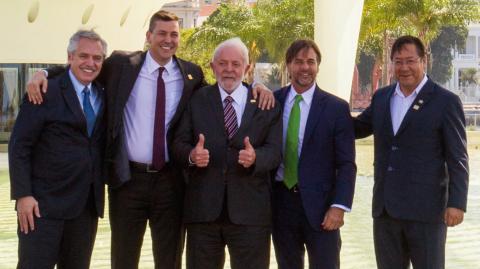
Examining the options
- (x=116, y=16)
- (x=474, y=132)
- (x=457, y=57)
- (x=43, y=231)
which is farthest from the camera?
(x=457, y=57)

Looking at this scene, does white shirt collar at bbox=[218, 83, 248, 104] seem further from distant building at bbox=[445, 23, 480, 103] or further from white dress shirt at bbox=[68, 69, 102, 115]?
distant building at bbox=[445, 23, 480, 103]

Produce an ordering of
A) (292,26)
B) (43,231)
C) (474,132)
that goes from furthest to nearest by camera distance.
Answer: (292,26), (474,132), (43,231)

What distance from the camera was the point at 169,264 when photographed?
4.83m

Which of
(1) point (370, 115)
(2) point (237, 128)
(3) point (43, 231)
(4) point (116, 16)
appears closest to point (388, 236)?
(1) point (370, 115)

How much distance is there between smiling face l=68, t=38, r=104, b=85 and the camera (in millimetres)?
4398

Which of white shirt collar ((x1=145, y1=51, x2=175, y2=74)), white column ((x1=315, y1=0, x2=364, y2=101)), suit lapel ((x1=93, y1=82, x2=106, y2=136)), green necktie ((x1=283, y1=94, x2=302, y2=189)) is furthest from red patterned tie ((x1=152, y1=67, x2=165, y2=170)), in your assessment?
white column ((x1=315, y1=0, x2=364, y2=101))

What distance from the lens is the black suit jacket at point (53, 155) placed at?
14.0 feet

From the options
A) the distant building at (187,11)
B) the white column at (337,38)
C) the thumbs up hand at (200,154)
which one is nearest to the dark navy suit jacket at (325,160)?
the thumbs up hand at (200,154)

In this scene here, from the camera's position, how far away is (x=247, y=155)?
4172 mm

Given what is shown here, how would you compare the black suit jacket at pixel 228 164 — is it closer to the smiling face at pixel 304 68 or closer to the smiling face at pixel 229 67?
the smiling face at pixel 229 67

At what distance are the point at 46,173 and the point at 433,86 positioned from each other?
2399 millimetres

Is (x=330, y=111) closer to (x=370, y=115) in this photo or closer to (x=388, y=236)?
(x=370, y=115)

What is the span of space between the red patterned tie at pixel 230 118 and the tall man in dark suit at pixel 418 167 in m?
0.94

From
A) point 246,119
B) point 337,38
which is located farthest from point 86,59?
point 337,38
